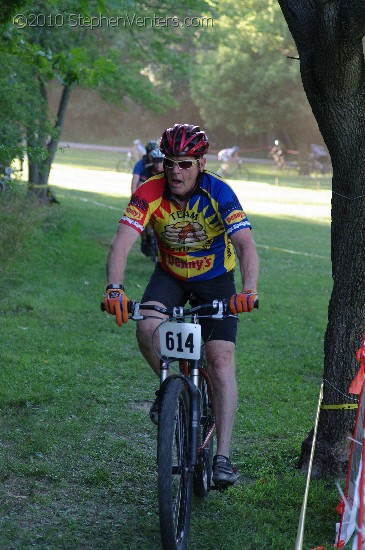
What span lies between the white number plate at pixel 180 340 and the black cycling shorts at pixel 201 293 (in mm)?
538

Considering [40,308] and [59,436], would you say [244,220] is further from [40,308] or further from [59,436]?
[40,308]

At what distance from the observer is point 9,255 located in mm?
13164

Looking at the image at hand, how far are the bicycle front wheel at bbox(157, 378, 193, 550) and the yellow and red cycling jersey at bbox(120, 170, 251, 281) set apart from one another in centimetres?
96

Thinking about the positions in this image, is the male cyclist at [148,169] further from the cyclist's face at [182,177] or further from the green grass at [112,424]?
the cyclist's face at [182,177]

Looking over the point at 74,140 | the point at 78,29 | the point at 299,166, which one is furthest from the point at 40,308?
the point at 74,140

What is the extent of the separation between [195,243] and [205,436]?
1065 millimetres

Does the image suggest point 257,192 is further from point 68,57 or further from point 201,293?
point 201,293

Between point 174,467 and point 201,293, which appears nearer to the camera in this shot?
point 174,467

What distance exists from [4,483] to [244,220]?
199cm

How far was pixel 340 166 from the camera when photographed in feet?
18.3

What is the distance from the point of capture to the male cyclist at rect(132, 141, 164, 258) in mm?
13125

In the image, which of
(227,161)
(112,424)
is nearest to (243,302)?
(112,424)

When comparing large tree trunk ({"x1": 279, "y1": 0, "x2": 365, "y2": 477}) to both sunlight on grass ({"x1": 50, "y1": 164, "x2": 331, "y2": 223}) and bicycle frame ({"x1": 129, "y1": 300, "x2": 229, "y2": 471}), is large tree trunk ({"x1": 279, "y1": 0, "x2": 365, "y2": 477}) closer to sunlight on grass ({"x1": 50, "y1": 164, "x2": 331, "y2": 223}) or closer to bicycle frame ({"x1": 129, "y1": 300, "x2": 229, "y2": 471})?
bicycle frame ({"x1": 129, "y1": 300, "x2": 229, "y2": 471})

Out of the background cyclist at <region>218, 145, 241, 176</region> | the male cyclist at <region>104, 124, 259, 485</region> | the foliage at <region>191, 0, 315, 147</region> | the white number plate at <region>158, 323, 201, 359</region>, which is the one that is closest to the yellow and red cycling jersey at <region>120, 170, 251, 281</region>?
the male cyclist at <region>104, 124, 259, 485</region>
